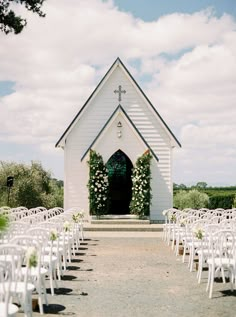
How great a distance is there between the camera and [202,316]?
8.00 m

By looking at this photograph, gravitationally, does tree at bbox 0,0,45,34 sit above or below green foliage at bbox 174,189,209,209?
above

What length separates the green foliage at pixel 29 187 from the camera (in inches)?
1165

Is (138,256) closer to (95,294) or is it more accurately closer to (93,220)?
(95,294)

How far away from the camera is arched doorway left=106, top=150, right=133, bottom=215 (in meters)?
27.7

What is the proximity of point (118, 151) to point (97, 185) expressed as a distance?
2.67 m

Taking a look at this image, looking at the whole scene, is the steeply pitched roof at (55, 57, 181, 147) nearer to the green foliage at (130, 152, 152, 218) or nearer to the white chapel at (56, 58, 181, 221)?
the white chapel at (56, 58, 181, 221)

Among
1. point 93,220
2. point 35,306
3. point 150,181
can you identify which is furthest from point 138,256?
point 150,181

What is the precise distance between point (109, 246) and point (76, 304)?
859cm

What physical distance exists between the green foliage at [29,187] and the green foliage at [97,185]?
19.1 ft

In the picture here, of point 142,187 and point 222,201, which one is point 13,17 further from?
point 222,201

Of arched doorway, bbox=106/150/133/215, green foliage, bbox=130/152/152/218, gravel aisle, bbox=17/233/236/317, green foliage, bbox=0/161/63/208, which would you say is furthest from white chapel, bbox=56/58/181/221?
gravel aisle, bbox=17/233/236/317

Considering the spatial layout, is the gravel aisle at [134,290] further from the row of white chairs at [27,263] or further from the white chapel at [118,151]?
the white chapel at [118,151]

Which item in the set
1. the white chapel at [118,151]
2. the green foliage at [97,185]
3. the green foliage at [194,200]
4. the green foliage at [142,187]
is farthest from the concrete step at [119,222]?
the green foliage at [194,200]

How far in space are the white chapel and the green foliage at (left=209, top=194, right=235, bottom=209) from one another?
21.7 ft
